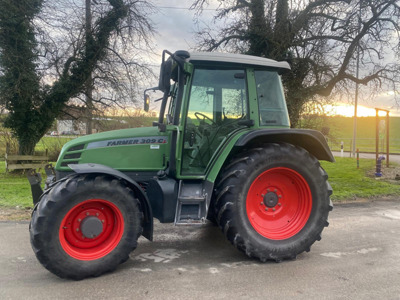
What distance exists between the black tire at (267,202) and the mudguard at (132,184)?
0.79 meters

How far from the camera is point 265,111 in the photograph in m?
4.25

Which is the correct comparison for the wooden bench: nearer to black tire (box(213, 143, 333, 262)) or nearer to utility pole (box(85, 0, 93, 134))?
utility pole (box(85, 0, 93, 134))

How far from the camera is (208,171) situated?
4000 millimetres

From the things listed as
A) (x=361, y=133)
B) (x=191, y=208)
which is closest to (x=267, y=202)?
(x=191, y=208)

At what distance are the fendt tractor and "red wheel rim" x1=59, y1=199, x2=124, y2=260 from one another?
11 millimetres

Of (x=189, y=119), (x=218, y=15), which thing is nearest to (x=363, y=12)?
(x=218, y=15)

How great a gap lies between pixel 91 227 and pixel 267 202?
2086 mm

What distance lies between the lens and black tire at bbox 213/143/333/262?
3.76 m

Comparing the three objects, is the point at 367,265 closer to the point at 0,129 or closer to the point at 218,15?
the point at 218,15

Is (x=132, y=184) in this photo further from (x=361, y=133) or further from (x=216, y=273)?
(x=361, y=133)

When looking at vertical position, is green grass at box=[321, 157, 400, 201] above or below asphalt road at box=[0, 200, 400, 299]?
above

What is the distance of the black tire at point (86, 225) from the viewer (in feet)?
10.7

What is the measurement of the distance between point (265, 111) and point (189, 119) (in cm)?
99

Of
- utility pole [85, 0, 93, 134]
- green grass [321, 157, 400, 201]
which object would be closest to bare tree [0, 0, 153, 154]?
utility pole [85, 0, 93, 134]
